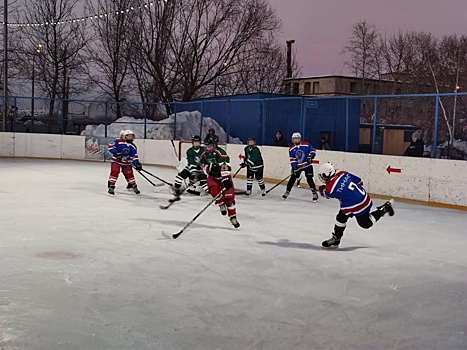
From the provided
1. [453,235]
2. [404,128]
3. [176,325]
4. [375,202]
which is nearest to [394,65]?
[404,128]

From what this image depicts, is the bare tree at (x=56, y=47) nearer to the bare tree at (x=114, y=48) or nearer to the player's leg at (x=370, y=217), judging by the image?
the bare tree at (x=114, y=48)

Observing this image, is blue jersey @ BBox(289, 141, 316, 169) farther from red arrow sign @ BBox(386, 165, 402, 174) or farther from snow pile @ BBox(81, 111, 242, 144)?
snow pile @ BBox(81, 111, 242, 144)

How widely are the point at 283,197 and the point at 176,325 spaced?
6.67 meters

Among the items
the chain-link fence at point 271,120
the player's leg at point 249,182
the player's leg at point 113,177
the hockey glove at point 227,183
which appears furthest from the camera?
the chain-link fence at point 271,120

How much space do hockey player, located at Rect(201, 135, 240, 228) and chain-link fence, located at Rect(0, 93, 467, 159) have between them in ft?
27.7

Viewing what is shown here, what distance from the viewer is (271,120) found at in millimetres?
16797

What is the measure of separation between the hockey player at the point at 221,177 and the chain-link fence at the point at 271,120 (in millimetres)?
8453

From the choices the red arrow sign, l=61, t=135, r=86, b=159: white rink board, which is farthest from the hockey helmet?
l=61, t=135, r=86, b=159: white rink board

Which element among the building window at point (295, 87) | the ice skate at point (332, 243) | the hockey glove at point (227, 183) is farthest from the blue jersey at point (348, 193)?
the building window at point (295, 87)

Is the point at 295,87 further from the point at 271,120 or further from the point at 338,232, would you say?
the point at 338,232

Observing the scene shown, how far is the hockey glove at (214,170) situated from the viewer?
274 inches

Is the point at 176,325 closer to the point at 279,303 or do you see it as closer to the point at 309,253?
the point at 279,303

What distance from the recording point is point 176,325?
3.23m

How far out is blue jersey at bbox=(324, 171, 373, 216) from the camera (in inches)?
212
